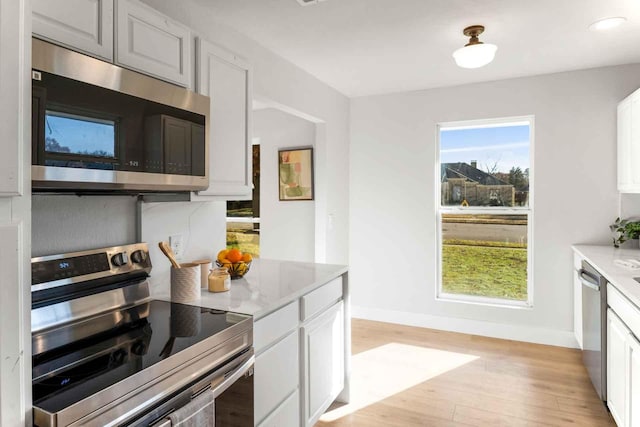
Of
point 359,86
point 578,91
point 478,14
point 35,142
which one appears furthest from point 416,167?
point 35,142

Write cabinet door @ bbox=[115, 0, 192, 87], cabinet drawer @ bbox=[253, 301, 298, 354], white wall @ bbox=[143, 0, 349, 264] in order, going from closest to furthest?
cabinet door @ bbox=[115, 0, 192, 87] → cabinet drawer @ bbox=[253, 301, 298, 354] → white wall @ bbox=[143, 0, 349, 264]

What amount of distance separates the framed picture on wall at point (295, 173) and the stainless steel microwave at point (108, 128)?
2.28 meters

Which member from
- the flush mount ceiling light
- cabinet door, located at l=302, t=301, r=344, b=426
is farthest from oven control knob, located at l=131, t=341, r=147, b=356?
the flush mount ceiling light

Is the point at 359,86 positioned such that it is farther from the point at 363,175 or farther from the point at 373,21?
the point at 373,21

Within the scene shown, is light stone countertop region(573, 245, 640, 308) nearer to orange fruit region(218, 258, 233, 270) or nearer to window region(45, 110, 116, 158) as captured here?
orange fruit region(218, 258, 233, 270)

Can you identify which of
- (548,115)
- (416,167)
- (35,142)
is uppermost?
(548,115)

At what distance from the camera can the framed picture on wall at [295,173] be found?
3963 millimetres

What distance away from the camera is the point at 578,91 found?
333 cm

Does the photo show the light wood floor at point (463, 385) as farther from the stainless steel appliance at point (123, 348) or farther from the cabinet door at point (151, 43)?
the cabinet door at point (151, 43)

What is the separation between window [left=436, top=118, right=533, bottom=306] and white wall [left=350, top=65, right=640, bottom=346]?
0.13 m

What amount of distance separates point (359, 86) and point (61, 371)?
339cm

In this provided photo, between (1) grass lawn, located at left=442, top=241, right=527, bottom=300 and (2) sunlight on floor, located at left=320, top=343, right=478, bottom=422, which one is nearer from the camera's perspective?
(2) sunlight on floor, located at left=320, top=343, right=478, bottom=422

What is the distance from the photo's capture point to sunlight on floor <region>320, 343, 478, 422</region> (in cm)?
259

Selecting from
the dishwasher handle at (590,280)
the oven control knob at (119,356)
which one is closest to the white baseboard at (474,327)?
the dishwasher handle at (590,280)
